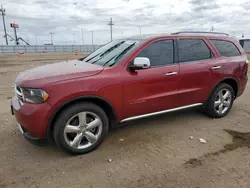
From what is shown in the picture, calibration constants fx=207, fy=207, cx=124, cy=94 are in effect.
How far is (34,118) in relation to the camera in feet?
8.82

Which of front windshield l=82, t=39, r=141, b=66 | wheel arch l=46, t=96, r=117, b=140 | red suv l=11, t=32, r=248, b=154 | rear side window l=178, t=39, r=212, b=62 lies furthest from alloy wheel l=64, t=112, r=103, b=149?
rear side window l=178, t=39, r=212, b=62

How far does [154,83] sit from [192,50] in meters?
1.14

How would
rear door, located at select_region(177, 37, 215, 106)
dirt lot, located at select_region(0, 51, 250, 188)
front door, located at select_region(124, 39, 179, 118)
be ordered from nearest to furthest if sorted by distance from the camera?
dirt lot, located at select_region(0, 51, 250, 188)
front door, located at select_region(124, 39, 179, 118)
rear door, located at select_region(177, 37, 215, 106)

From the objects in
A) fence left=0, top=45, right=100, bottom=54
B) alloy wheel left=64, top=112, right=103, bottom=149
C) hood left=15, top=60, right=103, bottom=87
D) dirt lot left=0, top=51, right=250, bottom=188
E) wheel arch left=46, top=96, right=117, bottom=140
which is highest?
fence left=0, top=45, right=100, bottom=54

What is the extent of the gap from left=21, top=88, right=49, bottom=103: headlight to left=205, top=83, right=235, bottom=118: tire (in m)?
3.15

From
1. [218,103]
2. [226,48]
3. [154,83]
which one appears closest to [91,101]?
[154,83]

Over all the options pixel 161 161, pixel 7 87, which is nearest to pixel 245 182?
pixel 161 161

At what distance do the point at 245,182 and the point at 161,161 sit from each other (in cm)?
103

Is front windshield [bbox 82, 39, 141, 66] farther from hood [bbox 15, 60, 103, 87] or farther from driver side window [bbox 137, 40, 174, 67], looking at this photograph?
hood [bbox 15, 60, 103, 87]

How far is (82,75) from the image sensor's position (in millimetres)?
2914

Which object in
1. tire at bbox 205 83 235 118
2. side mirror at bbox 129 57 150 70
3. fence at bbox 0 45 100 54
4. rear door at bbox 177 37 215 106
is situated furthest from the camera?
fence at bbox 0 45 100 54

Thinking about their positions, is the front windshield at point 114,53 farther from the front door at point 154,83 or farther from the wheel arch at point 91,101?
the wheel arch at point 91,101

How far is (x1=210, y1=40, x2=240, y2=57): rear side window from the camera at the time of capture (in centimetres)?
423

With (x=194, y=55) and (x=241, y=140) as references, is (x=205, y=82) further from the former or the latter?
(x=241, y=140)
